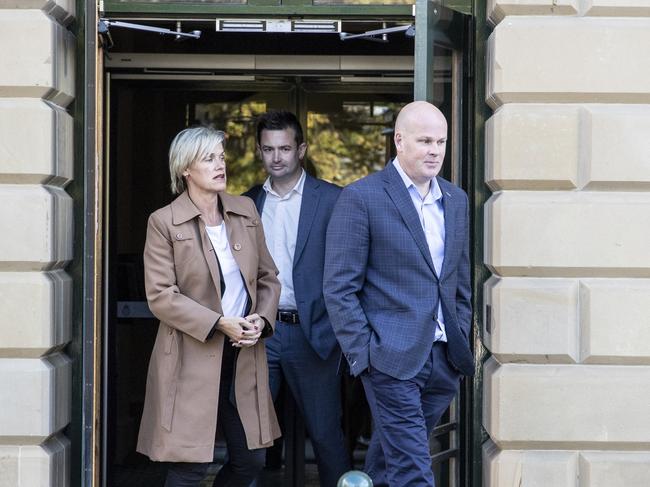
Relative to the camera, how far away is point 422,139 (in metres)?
4.88

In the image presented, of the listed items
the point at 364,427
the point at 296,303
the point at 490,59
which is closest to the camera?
the point at 490,59

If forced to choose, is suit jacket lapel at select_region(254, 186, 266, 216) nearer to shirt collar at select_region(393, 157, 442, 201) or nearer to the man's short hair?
the man's short hair

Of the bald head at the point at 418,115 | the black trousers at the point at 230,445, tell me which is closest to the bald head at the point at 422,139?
the bald head at the point at 418,115

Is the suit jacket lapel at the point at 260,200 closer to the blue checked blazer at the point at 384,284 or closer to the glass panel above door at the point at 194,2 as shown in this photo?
the glass panel above door at the point at 194,2

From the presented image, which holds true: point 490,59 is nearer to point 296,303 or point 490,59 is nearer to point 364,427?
point 296,303

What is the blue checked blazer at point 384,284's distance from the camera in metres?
4.80

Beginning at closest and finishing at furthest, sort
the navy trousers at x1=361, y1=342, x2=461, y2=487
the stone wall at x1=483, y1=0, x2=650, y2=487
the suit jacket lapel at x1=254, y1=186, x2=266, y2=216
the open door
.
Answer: the navy trousers at x1=361, y1=342, x2=461, y2=487
the stone wall at x1=483, y1=0, x2=650, y2=487
the open door
the suit jacket lapel at x1=254, y1=186, x2=266, y2=216

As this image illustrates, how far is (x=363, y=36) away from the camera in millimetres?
5895

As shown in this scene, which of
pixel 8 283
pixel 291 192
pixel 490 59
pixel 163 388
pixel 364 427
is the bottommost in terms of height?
pixel 364 427

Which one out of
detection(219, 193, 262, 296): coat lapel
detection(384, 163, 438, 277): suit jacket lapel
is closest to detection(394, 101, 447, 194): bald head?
detection(384, 163, 438, 277): suit jacket lapel

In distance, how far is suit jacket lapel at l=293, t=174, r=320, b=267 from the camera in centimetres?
607

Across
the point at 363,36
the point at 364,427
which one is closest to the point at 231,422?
the point at 363,36

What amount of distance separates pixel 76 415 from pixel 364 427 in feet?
8.52

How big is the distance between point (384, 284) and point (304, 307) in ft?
3.93
